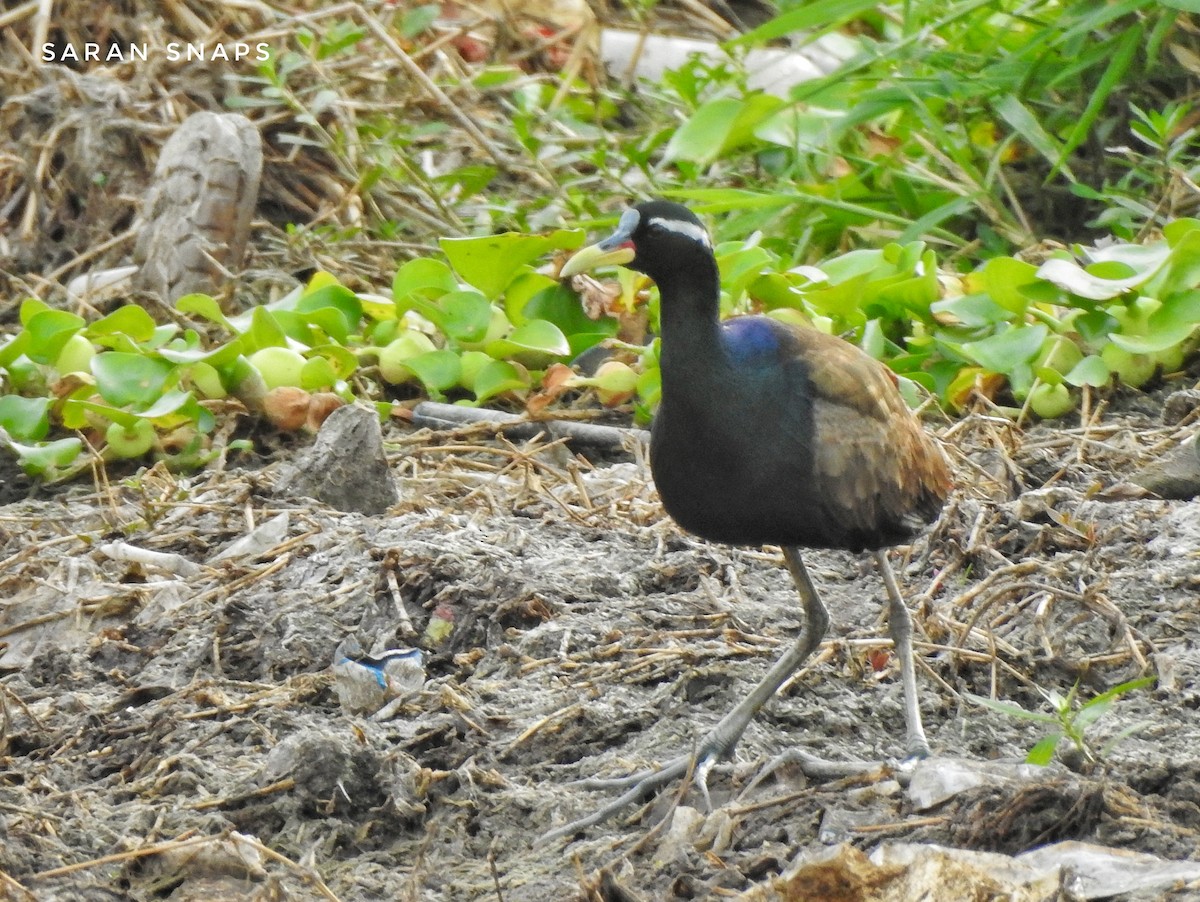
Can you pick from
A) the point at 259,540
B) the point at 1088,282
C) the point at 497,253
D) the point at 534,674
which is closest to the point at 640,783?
the point at 534,674

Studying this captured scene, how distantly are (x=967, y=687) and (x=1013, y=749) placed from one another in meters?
0.31

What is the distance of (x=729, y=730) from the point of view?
3.11 metres

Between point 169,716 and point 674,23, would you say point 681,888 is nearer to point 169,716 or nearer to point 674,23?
point 169,716

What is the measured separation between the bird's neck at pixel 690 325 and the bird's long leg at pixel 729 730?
0.45 m

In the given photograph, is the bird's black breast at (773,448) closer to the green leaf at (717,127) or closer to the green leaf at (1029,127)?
the green leaf at (1029,127)

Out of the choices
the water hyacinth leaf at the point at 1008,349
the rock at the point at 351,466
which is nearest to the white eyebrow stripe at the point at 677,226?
the rock at the point at 351,466

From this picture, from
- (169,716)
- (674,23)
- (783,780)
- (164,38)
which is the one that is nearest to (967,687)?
(783,780)

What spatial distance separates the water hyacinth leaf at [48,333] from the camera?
16.7 ft

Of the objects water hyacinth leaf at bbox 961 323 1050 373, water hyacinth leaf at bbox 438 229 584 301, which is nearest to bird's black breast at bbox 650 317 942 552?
water hyacinth leaf at bbox 961 323 1050 373

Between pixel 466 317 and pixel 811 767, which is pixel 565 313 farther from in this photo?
pixel 811 767

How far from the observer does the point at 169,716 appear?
341 cm

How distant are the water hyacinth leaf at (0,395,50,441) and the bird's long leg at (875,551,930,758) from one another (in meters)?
2.71

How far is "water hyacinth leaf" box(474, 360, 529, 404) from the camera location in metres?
5.04

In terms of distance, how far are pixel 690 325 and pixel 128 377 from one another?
2.38 metres
